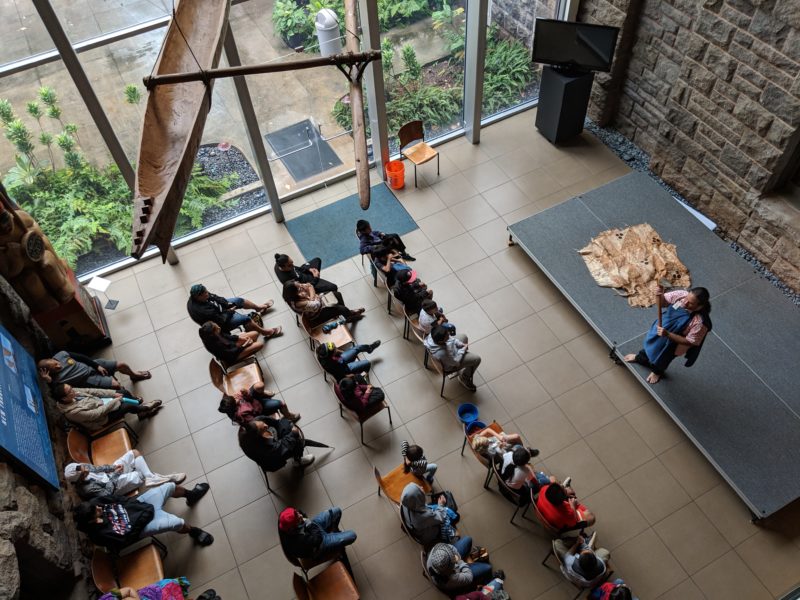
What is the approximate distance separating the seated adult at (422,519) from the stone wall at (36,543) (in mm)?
2555

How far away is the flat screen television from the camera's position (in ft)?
24.5

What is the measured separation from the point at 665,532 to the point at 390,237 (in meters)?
3.80

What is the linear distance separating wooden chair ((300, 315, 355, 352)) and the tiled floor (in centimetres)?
40

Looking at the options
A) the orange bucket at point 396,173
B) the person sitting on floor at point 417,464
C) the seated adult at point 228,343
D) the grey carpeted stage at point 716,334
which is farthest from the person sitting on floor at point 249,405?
the orange bucket at point 396,173

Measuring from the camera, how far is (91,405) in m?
5.71

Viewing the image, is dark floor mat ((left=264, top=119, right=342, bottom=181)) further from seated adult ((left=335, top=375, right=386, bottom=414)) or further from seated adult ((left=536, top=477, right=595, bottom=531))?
seated adult ((left=536, top=477, right=595, bottom=531))

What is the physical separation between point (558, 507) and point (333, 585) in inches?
70.8

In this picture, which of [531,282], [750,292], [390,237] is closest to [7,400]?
[390,237]

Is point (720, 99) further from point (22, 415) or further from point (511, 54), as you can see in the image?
point (22, 415)

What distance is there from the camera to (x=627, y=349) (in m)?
6.34

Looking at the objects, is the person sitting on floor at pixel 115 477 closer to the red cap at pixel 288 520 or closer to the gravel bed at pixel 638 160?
the red cap at pixel 288 520

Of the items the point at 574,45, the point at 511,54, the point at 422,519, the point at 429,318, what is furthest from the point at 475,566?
the point at 511,54

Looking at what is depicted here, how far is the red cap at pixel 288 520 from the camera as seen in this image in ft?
14.5

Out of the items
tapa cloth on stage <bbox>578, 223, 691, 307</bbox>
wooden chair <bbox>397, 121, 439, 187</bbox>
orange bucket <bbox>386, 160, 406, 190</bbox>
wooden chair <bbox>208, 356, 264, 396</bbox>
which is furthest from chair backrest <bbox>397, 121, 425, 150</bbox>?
wooden chair <bbox>208, 356, 264, 396</bbox>
